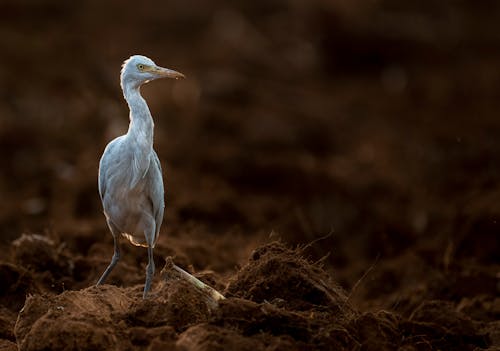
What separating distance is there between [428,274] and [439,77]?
1318 centimetres

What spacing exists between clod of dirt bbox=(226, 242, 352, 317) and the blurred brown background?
2372 millimetres

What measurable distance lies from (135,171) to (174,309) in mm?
1151

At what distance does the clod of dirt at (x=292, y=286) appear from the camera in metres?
5.29

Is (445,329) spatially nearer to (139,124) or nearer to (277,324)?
(277,324)

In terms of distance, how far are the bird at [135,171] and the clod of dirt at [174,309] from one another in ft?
1.78

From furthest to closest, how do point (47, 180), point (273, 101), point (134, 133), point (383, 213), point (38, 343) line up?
point (273, 101) → point (47, 180) → point (383, 213) → point (134, 133) → point (38, 343)

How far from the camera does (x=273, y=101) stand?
1747cm

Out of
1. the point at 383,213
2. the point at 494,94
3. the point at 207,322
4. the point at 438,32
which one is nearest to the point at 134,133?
the point at 207,322

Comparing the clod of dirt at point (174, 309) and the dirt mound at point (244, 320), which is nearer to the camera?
the dirt mound at point (244, 320)

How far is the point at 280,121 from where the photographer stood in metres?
15.5

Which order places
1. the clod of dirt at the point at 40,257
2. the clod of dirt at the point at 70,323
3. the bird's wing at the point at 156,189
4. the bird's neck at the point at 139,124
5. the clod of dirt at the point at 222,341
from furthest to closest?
the clod of dirt at the point at 40,257, the bird's wing at the point at 156,189, the bird's neck at the point at 139,124, the clod of dirt at the point at 70,323, the clod of dirt at the point at 222,341

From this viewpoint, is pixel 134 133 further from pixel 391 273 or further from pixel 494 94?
pixel 494 94

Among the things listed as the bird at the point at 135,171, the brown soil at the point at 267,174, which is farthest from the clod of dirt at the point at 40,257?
the bird at the point at 135,171

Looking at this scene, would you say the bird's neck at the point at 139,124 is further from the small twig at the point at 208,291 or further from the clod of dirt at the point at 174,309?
the clod of dirt at the point at 174,309
